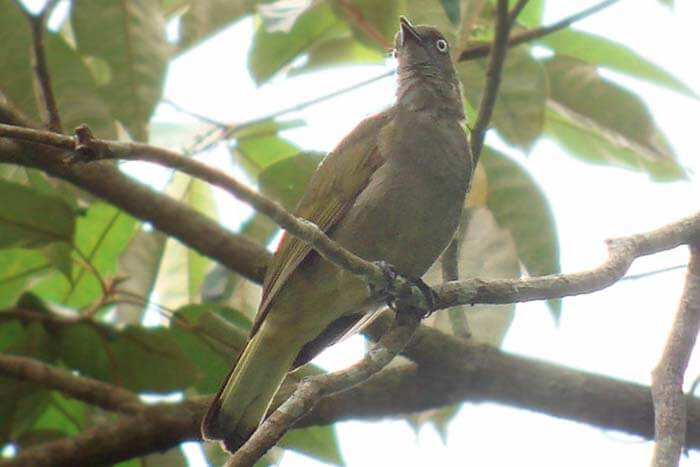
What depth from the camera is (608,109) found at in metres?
4.35

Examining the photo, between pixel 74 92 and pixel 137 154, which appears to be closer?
pixel 137 154

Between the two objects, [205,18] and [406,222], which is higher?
[205,18]

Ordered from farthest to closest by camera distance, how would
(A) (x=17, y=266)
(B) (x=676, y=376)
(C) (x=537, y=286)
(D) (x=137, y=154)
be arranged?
(A) (x=17, y=266) → (B) (x=676, y=376) → (C) (x=537, y=286) → (D) (x=137, y=154)

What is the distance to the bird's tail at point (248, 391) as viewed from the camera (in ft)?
12.6

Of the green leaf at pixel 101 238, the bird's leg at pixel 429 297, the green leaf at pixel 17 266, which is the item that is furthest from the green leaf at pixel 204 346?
the bird's leg at pixel 429 297

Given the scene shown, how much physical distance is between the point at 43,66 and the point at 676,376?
1.99m

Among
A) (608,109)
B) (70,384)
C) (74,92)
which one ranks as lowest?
(70,384)

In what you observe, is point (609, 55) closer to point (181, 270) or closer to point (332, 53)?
point (332, 53)

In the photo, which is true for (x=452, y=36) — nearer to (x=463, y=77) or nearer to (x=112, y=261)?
(x=463, y=77)

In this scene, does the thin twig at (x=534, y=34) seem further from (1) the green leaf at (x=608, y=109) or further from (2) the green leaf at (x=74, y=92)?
(2) the green leaf at (x=74, y=92)

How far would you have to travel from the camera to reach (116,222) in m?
4.68

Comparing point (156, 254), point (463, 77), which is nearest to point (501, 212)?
point (463, 77)

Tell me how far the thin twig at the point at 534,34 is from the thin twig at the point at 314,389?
42.2 inches

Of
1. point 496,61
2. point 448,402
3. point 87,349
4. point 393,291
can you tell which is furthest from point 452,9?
point 87,349
